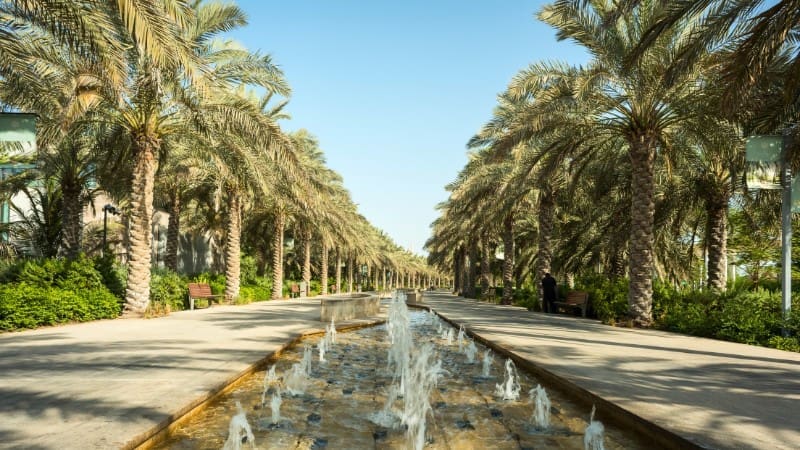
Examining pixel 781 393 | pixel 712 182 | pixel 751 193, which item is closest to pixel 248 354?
pixel 781 393

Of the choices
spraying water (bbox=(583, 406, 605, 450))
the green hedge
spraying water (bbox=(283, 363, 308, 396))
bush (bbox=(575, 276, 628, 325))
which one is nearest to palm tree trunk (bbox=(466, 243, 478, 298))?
bush (bbox=(575, 276, 628, 325))

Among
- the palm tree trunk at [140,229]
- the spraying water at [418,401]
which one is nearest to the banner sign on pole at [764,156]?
the spraying water at [418,401]

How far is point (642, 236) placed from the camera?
14656mm

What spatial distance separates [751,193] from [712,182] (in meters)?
1.84

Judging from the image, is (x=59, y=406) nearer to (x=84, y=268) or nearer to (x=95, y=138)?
(x=84, y=268)

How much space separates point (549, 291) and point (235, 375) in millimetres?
16226

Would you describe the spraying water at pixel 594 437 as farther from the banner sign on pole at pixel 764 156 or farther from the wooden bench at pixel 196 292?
the wooden bench at pixel 196 292

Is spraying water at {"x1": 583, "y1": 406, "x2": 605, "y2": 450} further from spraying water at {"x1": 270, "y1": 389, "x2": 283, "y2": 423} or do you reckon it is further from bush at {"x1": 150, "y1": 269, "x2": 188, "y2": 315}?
bush at {"x1": 150, "y1": 269, "x2": 188, "y2": 315}

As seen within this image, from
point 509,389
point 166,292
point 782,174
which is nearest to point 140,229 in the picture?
point 166,292

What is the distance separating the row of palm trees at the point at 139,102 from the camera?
9.37 meters

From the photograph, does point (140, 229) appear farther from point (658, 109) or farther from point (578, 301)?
point (658, 109)

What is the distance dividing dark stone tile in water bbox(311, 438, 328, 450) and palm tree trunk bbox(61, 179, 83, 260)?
16.6 m

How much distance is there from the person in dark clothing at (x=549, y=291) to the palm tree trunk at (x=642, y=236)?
226 inches

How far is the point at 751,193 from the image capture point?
56.1 ft
